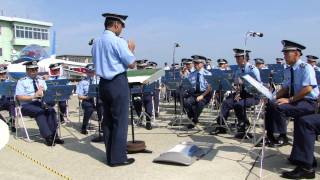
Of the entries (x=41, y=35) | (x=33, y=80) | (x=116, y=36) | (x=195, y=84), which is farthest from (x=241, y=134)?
(x=41, y=35)

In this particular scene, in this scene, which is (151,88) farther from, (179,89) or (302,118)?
(302,118)

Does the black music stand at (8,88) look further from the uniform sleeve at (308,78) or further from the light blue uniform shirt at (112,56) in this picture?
the uniform sleeve at (308,78)

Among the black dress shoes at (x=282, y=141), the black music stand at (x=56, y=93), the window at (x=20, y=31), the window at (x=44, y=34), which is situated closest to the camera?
the black dress shoes at (x=282, y=141)

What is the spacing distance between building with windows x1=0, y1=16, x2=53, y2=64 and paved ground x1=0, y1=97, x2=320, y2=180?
4552 cm

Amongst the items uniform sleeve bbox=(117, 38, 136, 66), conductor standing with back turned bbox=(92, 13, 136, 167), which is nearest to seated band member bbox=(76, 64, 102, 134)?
conductor standing with back turned bbox=(92, 13, 136, 167)

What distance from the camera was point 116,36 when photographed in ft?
19.9

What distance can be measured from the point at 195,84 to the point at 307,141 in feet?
15.4

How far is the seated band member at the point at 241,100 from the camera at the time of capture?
8.22 m

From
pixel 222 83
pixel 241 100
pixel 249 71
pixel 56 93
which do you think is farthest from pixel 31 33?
pixel 249 71

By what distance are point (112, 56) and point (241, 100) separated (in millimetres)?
3465

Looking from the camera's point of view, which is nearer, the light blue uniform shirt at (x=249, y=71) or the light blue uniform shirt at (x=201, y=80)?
the light blue uniform shirt at (x=249, y=71)

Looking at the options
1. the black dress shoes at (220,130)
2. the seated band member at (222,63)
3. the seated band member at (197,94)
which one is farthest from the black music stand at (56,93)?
the seated band member at (222,63)

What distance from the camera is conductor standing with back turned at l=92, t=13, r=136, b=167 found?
5.93m

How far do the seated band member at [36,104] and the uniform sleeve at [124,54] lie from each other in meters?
2.78
